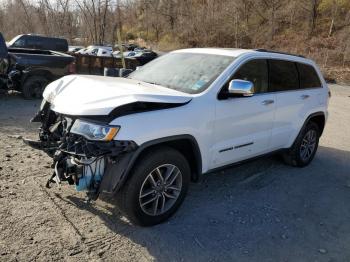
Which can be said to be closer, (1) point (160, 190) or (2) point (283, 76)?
(1) point (160, 190)

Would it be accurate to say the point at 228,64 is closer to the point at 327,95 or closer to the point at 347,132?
the point at 327,95

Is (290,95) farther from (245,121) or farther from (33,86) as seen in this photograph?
(33,86)

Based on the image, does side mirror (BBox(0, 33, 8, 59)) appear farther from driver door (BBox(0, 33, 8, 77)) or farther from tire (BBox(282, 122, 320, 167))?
tire (BBox(282, 122, 320, 167))

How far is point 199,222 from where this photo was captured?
4148 mm

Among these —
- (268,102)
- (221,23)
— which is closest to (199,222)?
(268,102)

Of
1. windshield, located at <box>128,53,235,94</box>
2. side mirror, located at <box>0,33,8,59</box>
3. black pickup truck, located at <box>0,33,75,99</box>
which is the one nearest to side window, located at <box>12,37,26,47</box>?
black pickup truck, located at <box>0,33,75,99</box>

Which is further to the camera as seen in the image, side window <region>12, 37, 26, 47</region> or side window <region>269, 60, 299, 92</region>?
side window <region>12, 37, 26, 47</region>

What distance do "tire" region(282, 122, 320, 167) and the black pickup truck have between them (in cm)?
706

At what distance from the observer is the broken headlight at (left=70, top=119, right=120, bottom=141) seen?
3.45m

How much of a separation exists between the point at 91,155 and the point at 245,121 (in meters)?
1.98

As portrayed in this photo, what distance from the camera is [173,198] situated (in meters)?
4.12

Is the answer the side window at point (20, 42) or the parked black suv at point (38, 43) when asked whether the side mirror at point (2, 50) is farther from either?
the side window at point (20, 42)

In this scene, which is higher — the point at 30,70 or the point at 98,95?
the point at 98,95

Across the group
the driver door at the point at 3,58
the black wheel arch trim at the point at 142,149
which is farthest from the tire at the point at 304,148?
the driver door at the point at 3,58
